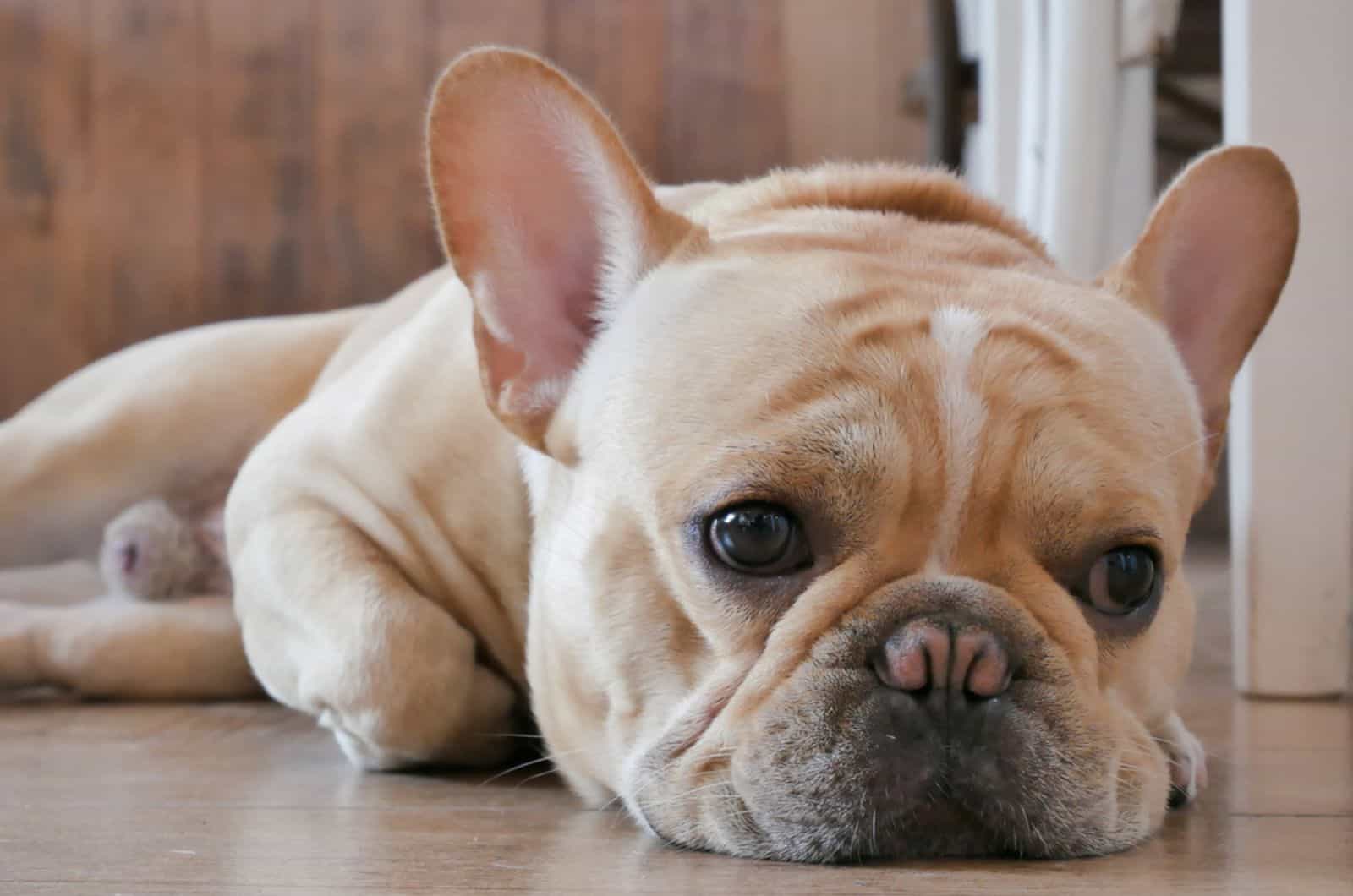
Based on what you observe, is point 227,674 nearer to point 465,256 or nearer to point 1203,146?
point 465,256

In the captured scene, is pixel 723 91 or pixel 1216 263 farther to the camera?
pixel 723 91

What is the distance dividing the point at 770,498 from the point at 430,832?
1.03ft

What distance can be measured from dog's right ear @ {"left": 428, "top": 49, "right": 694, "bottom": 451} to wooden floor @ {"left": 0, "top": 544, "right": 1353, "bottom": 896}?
11.8 inches

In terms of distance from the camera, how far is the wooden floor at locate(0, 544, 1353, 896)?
882 mm

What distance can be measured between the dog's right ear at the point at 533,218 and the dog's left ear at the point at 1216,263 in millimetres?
368

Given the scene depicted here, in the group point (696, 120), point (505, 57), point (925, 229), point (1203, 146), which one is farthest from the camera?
point (696, 120)

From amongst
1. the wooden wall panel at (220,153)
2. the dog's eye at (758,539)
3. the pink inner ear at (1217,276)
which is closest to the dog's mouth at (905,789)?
the dog's eye at (758,539)

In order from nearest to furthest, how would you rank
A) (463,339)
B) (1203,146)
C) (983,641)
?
1. (983,641)
2. (463,339)
3. (1203,146)

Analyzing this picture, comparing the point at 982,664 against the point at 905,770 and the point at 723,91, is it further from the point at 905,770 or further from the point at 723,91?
the point at 723,91

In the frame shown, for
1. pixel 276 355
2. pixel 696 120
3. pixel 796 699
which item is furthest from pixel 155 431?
pixel 696 120

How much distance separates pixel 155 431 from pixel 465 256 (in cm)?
91

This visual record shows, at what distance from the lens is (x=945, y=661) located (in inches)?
35.2

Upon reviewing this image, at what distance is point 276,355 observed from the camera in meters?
1.96

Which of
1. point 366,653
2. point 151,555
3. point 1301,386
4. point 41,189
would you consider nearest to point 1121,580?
point 366,653
